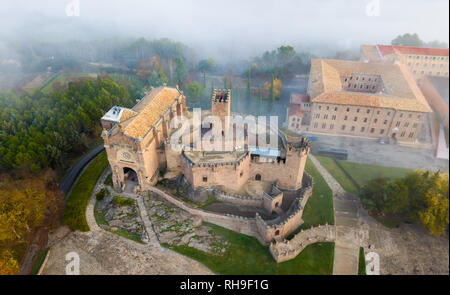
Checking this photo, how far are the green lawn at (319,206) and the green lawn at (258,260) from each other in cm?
502

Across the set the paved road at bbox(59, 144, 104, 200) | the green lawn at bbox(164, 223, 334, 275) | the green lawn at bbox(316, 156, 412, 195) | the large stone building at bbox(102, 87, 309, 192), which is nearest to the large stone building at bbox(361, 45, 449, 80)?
the green lawn at bbox(316, 156, 412, 195)

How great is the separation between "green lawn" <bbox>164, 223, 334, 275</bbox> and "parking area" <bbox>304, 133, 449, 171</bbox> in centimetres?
3037

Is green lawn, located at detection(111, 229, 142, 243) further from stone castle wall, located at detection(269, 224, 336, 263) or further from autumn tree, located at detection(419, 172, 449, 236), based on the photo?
autumn tree, located at detection(419, 172, 449, 236)

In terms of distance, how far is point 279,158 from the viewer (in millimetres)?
47969

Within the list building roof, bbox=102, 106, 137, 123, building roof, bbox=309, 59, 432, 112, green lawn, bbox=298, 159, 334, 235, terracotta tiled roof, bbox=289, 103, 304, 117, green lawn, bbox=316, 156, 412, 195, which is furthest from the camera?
terracotta tiled roof, bbox=289, 103, 304, 117

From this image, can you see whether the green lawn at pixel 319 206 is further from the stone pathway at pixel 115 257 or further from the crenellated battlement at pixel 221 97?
the crenellated battlement at pixel 221 97

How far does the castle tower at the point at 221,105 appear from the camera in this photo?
4678 cm

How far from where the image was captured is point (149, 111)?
50438 mm

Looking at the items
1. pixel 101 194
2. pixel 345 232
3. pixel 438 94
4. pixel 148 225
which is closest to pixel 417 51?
pixel 438 94

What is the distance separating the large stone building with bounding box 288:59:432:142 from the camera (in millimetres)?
68062

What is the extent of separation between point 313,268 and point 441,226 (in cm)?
1843

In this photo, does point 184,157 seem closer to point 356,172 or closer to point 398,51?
point 356,172

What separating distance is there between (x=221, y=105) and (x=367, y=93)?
5395cm

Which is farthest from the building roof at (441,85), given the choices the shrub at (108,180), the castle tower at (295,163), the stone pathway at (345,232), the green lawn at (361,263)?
the shrub at (108,180)
